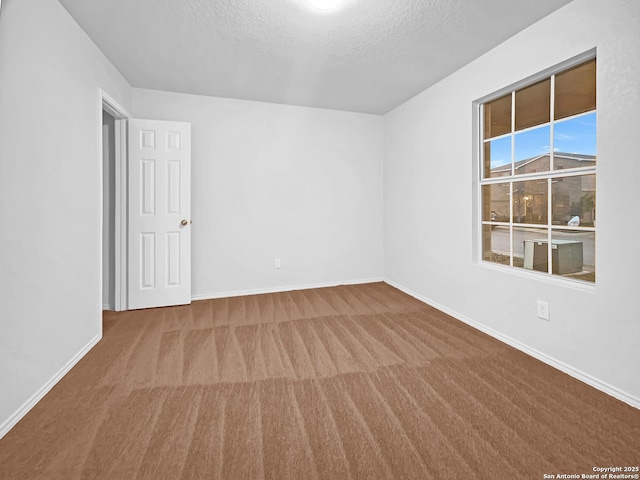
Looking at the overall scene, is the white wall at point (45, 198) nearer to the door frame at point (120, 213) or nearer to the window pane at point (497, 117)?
the door frame at point (120, 213)

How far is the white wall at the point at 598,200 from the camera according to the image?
1813 mm

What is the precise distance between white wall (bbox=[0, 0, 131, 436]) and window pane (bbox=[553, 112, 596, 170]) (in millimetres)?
3486

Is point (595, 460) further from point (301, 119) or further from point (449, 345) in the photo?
point (301, 119)

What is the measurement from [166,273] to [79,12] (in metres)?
2.46

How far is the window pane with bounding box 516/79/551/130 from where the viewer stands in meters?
2.41

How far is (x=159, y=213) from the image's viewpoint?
3.56 meters

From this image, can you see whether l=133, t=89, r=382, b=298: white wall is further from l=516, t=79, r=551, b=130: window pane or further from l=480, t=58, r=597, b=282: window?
l=516, t=79, r=551, b=130: window pane

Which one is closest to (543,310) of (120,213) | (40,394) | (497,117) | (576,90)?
(576,90)

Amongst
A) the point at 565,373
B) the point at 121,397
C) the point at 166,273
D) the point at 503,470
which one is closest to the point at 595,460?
the point at 503,470

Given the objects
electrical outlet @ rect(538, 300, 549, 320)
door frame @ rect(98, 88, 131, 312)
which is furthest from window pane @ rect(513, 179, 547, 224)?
door frame @ rect(98, 88, 131, 312)

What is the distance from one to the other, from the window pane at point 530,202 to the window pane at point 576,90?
0.52 meters

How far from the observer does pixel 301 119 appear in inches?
170

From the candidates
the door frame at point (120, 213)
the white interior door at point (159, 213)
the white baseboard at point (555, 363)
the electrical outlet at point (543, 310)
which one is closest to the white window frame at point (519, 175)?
the electrical outlet at point (543, 310)

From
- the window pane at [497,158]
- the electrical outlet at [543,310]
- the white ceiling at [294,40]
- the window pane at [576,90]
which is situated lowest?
the electrical outlet at [543,310]
